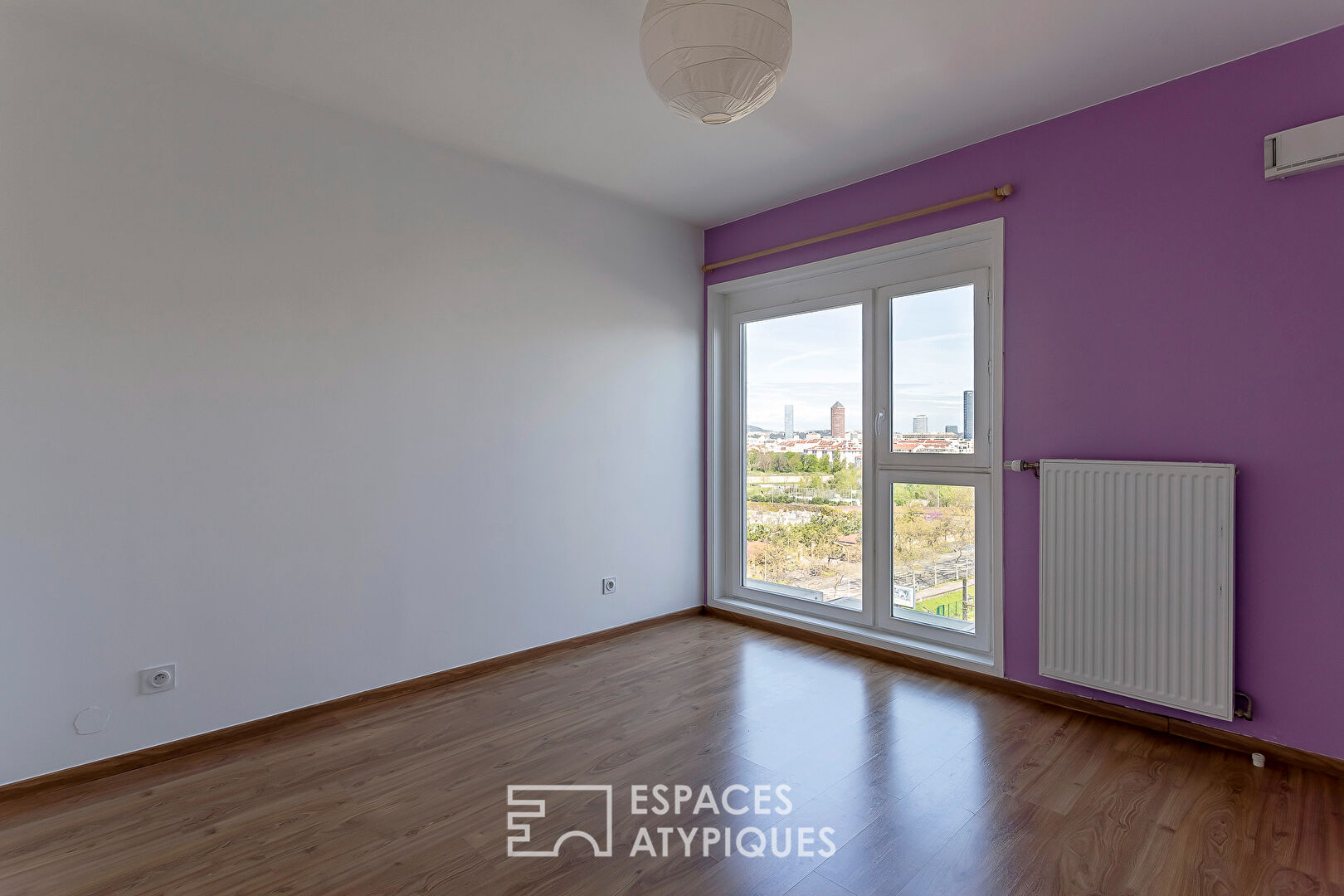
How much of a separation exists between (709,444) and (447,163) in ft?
7.61

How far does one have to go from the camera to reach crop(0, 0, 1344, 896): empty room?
2.04 m

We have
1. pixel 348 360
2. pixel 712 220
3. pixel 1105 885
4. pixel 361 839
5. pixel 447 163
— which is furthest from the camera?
pixel 712 220

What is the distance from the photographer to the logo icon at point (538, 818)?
1.92 m

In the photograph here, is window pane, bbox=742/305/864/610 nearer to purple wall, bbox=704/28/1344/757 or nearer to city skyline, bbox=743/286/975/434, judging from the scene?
city skyline, bbox=743/286/975/434

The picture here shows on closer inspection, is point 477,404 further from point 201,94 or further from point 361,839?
point 361,839

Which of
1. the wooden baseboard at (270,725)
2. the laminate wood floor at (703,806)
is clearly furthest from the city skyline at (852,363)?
the wooden baseboard at (270,725)

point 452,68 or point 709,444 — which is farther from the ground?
point 452,68

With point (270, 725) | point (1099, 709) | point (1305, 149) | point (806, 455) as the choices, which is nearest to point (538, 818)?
point (270, 725)

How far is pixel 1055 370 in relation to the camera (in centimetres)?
298

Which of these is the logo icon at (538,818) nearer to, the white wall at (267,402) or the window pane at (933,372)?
the white wall at (267,402)

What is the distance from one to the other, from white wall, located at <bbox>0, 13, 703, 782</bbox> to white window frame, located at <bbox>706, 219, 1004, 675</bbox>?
88 centimetres

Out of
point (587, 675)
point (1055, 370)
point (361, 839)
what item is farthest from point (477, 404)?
point (1055, 370)

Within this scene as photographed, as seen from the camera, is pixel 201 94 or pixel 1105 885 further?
pixel 201 94

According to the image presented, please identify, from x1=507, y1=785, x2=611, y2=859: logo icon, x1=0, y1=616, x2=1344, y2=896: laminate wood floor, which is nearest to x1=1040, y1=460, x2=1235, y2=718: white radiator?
x1=0, y1=616, x2=1344, y2=896: laminate wood floor
